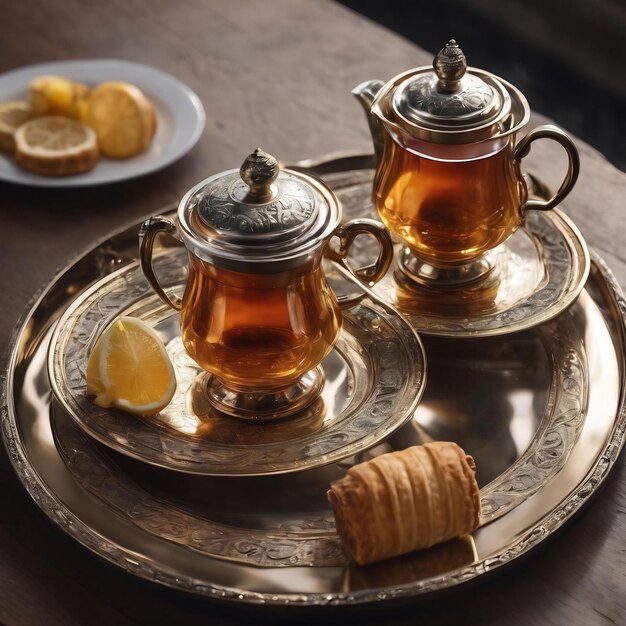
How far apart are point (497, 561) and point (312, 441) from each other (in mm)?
203

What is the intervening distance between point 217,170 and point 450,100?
0.48 meters

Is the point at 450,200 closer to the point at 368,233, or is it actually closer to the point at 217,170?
the point at 368,233

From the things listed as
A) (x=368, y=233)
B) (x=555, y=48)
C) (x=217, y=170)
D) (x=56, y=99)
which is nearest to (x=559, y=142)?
(x=368, y=233)

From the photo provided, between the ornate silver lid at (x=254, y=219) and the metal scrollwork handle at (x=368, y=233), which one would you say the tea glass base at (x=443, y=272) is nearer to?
the metal scrollwork handle at (x=368, y=233)

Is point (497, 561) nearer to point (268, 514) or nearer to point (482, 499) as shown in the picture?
point (482, 499)

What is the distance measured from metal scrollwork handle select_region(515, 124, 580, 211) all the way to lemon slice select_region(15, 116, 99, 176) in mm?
622

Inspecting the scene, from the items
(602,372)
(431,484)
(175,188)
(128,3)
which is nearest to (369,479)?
(431,484)

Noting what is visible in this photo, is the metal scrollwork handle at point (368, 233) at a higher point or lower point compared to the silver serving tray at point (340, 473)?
higher

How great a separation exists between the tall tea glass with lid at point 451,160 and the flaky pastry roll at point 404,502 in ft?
1.11

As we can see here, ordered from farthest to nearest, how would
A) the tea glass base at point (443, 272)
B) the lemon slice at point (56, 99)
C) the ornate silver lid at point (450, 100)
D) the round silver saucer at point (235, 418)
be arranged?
the lemon slice at point (56, 99) < the tea glass base at point (443, 272) < the ornate silver lid at point (450, 100) < the round silver saucer at point (235, 418)

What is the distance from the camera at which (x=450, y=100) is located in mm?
1009

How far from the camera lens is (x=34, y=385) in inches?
40.1

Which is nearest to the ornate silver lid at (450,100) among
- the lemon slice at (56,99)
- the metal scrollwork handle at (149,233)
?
the metal scrollwork handle at (149,233)

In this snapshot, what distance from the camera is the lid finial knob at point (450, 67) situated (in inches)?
39.5
